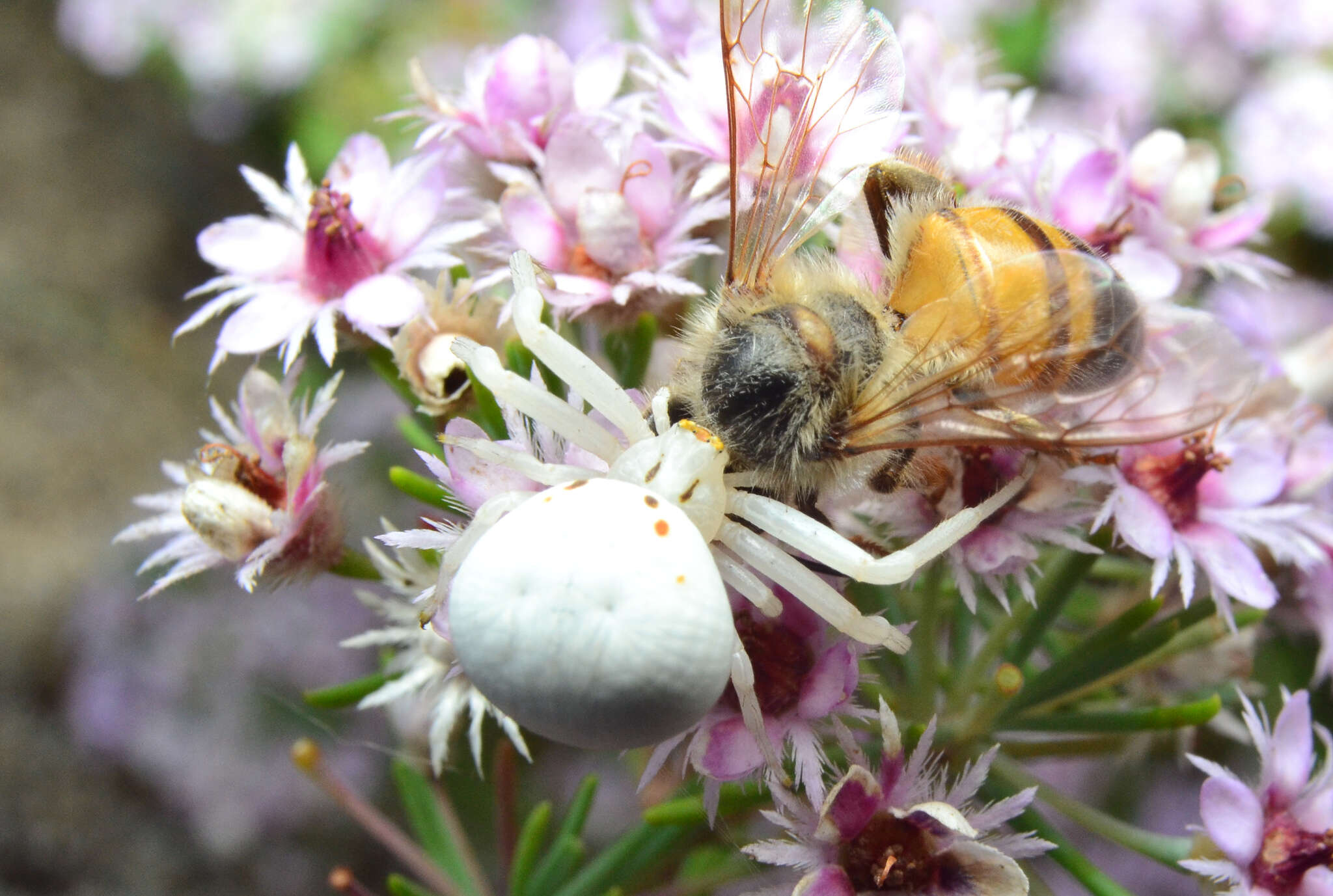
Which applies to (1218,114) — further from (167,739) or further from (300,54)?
(167,739)

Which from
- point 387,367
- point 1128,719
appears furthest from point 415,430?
point 1128,719

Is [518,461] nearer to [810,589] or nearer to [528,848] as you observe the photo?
[810,589]

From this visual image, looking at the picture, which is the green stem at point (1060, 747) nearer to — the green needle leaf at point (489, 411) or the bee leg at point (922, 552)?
the bee leg at point (922, 552)

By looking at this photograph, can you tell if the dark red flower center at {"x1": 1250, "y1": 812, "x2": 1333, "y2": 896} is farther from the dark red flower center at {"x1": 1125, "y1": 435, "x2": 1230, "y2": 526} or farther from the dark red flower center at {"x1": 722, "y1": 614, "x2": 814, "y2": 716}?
the dark red flower center at {"x1": 722, "y1": 614, "x2": 814, "y2": 716}

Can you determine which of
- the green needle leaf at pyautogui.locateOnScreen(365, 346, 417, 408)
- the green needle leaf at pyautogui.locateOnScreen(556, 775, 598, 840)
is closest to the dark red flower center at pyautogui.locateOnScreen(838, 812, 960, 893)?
the green needle leaf at pyautogui.locateOnScreen(556, 775, 598, 840)

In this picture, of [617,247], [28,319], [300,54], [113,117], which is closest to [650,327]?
[617,247]

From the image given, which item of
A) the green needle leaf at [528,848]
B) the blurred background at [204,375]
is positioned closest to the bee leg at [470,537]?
the green needle leaf at [528,848]
